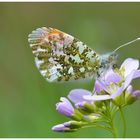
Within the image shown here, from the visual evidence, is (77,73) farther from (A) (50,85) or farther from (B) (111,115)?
(A) (50,85)

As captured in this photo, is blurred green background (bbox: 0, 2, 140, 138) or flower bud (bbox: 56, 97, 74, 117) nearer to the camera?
flower bud (bbox: 56, 97, 74, 117)

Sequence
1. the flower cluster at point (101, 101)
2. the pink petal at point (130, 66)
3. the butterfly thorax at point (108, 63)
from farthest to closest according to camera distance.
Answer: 1. the butterfly thorax at point (108, 63)
2. the pink petal at point (130, 66)
3. the flower cluster at point (101, 101)

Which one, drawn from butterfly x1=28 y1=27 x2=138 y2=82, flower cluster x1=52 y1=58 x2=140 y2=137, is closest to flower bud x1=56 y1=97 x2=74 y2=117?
flower cluster x1=52 y1=58 x2=140 y2=137

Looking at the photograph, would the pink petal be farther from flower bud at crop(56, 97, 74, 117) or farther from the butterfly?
flower bud at crop(56, 97, 74, 117)

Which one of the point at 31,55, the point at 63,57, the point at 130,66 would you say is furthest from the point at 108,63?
the point at 31,55

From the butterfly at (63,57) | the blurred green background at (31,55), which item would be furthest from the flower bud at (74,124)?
the blurred green background at (31,55)

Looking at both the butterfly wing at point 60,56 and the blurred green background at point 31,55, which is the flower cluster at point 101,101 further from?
the blurred green background at point 31,55

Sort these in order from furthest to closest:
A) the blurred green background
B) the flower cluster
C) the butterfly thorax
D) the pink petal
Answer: the blurred green background < the butterfly thorax < the pink petal < the flower cluster
